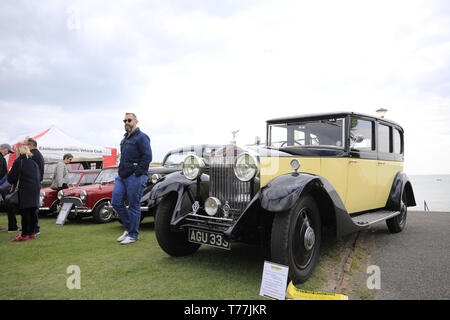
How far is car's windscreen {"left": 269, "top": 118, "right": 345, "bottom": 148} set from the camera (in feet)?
13.2

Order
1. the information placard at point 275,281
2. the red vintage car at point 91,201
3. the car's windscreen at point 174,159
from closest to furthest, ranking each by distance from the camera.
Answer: the information placard at point 275,281 → the red vintage car at point 91,201 → the car's windscreen at point 174,159

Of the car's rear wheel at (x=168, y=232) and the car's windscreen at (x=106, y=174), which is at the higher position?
the car's windscreen at (x=106, y=174)

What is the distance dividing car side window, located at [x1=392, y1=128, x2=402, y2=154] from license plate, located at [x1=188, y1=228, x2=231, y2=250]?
157 inches

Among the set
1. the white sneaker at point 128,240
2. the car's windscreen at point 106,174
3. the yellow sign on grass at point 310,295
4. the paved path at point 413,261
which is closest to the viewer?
the yellow sign on grass at point 310,295

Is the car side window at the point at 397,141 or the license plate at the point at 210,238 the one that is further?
the car side window at the point at 397,141

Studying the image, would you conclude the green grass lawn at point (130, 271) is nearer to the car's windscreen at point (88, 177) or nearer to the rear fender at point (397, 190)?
the rear fender at point (397, 190)

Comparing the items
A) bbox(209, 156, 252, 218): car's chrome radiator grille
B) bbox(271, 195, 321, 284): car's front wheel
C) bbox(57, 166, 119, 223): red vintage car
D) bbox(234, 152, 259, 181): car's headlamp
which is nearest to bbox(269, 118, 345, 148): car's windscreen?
bbox(271, 195, 321, 284): car's front wheel

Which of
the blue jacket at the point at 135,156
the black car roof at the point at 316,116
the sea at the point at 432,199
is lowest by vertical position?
the sea at the point at 432,199

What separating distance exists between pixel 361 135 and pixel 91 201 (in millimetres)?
5597

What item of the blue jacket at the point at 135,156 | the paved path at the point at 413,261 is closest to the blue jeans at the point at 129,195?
the blue jacket at the point at 135,156

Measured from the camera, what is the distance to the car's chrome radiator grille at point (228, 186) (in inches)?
121

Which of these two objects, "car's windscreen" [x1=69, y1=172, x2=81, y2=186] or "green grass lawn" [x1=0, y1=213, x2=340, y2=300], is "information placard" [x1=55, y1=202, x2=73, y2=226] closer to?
"green grass lawn" [x1=0, y1=213, x2=340, y2=300]

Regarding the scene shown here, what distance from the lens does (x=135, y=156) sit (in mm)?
4266

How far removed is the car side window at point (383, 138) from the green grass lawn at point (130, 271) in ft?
5.89
